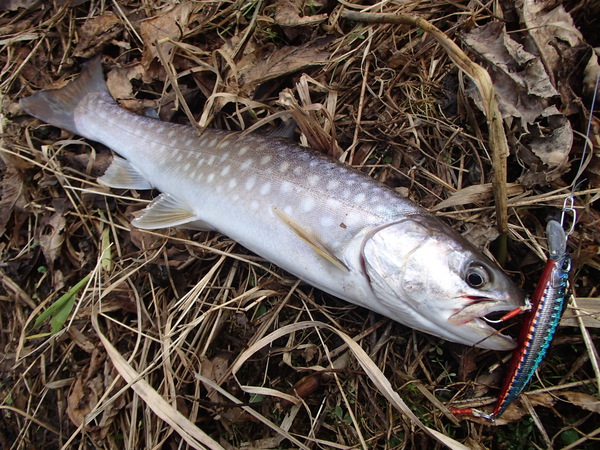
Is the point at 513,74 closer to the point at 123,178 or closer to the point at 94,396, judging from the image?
the point at 123,178

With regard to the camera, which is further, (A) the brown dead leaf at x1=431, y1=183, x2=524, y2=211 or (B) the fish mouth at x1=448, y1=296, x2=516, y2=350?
(A) the brown dead leaf at x1=431, y1=183, x2=524, y2=211

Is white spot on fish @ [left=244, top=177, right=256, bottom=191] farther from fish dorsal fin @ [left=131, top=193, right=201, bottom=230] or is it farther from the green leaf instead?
the green leaf

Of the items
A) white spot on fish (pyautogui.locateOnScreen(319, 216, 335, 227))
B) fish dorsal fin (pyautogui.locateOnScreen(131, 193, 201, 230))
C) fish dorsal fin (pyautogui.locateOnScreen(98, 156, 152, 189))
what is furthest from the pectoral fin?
white spot on fish (pyautogui.locateOnScreen(319, 216, 335, 227))

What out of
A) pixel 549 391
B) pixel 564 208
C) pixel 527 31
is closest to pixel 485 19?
pixel 527 31

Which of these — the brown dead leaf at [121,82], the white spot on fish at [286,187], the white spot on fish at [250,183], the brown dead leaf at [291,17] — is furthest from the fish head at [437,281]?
the brown dead leaf at [121,82]

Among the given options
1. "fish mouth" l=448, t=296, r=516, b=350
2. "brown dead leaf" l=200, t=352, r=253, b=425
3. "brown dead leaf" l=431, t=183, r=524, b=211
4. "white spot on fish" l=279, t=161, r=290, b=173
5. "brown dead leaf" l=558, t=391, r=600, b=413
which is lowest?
"brown dead leaf" l=200, t=352, r=253, b=425

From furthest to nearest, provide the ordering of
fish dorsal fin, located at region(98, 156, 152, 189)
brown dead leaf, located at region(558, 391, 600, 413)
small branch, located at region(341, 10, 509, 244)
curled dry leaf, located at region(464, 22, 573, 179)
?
fish dorsal fin, located at region(98, 156, 152, 189) → curled dry leaf, located at region(464, 22, 573, 179) → brown dead leaf, located at region(558, 391, 600, 413) → small branch, located at region(341, 10, 509, 244)

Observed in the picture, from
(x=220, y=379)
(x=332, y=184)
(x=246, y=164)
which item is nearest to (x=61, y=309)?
(x=220, y=379)

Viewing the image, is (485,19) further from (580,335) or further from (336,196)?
(580,335)
